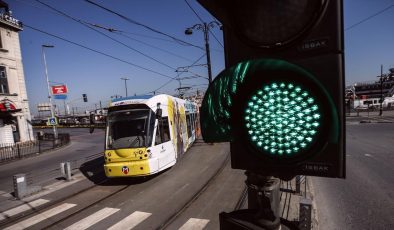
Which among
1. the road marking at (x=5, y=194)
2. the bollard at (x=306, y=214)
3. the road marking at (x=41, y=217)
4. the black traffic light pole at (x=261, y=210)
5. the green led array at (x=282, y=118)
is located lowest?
the road marking at (x=5, y=194)

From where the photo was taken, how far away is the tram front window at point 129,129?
9.95m

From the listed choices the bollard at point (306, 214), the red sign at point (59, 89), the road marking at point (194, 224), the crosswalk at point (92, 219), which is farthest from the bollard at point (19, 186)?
the red sign at point (59, 89)

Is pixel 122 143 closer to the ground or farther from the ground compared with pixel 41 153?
farther from the ground

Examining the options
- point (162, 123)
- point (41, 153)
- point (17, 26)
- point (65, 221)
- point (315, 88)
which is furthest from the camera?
point (17, 26)

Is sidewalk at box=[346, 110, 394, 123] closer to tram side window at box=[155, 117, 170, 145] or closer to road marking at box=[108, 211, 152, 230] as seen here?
tram side window at box=[155, 117, 170, 145]

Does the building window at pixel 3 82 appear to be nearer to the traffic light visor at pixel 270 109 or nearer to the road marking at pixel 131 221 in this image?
the road marking at pixel 131 221

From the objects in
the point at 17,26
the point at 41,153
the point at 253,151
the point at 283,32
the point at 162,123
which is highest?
the point at 17,26

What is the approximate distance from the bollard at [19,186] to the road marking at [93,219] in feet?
14.8

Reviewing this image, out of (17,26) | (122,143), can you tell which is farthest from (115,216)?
(17,26)

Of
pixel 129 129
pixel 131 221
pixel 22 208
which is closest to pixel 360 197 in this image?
pixel 131 221

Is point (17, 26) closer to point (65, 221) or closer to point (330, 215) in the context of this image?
point (65, 221)

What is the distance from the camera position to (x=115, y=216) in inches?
286

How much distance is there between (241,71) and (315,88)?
0.96 feet

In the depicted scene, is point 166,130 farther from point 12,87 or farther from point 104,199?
point 12,87
